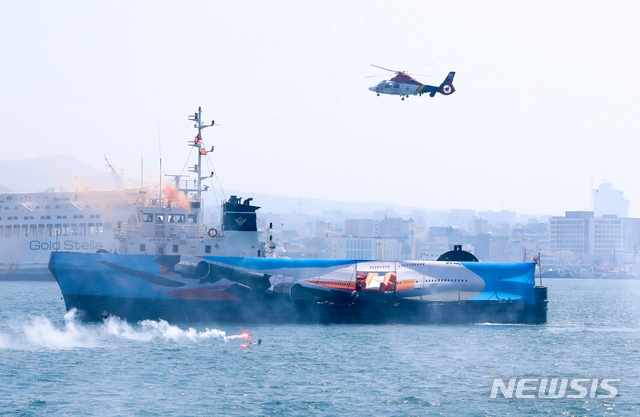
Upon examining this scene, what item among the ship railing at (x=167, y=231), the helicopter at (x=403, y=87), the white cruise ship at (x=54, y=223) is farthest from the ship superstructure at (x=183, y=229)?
the white cruise ship at (x=54, y=223)

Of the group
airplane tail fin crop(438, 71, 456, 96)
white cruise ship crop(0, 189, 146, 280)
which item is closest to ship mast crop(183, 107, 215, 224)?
airplane tail fin crop(438, 71, 456, 96)

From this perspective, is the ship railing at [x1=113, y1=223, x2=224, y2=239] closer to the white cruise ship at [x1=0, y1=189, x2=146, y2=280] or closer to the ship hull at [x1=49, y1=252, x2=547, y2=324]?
the ship hull at [x1=49, y1=252, x2=547, y2=324]

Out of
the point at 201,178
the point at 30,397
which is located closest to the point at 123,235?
the point at 201,178

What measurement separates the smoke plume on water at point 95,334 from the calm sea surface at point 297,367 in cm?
11

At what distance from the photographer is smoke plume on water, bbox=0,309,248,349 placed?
39.1 metres

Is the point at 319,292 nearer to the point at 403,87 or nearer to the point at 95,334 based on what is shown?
the point at 95,334

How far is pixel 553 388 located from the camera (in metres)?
30.3

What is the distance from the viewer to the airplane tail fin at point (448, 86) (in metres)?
68.7

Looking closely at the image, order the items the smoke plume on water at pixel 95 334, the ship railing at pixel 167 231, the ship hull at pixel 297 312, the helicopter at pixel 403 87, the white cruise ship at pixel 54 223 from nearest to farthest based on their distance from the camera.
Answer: the smoke plume on water at pixel 95 334 → the ship hull at pixel 297 312 → the ship railing at pixel 167 231 → the helicopter at pixel 403 87 → the white cruise ship at pixel 54 223

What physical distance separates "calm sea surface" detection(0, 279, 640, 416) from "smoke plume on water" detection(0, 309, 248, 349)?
11 cm

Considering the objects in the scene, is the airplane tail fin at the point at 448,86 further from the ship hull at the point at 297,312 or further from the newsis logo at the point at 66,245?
the newsis logo at the point at 66,245

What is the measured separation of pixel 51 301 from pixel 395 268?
139 ft

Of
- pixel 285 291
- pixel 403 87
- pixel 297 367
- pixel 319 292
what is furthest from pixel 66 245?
pixel 297 367

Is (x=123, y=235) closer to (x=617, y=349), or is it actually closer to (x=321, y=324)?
(x=321, y=324)
